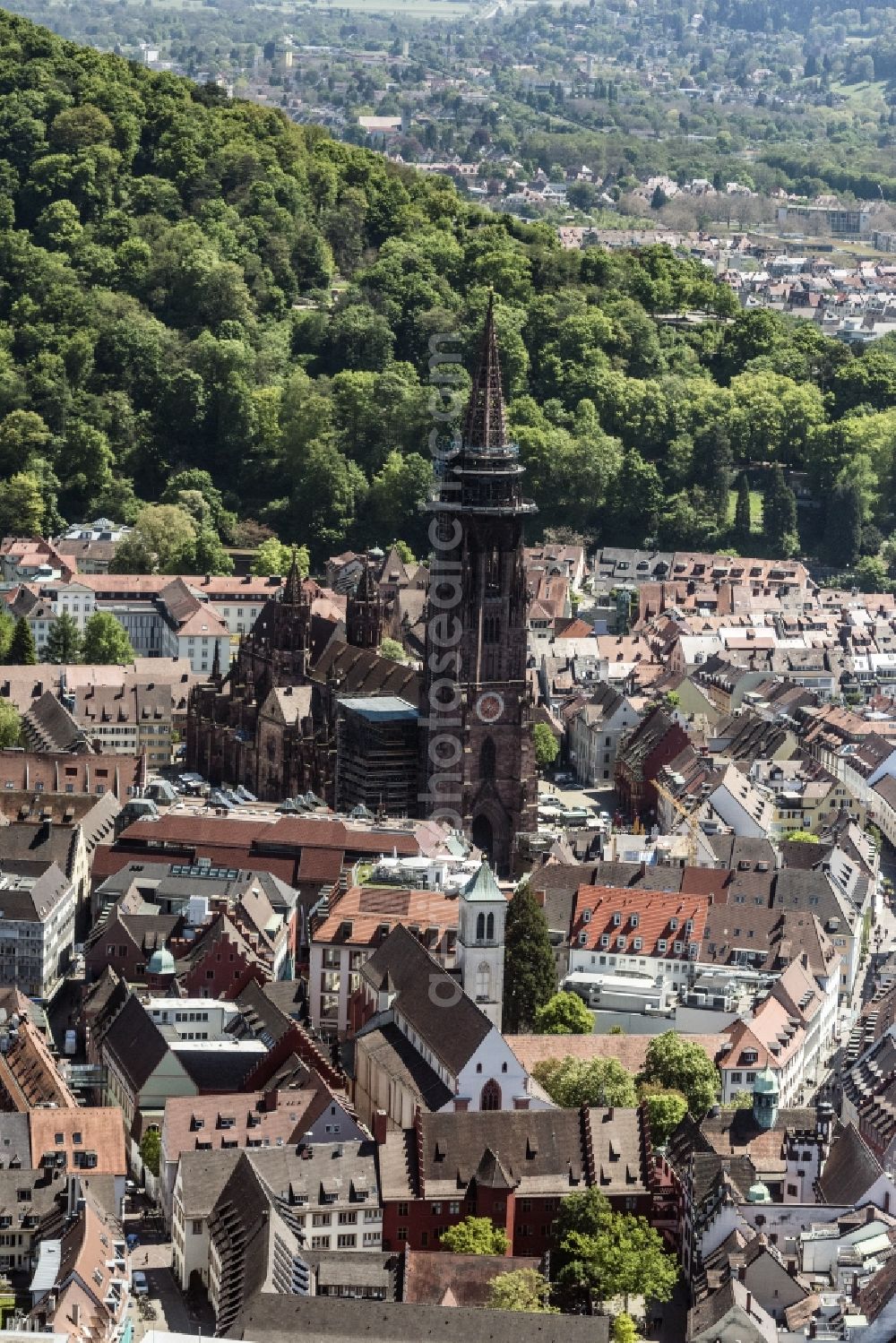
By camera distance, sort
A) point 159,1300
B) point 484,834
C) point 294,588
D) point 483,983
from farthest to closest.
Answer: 1. point 294,588
2. point 484,834
3. point 483,983
4. point 159,1300

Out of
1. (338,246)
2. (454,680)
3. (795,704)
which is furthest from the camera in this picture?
(338,246)

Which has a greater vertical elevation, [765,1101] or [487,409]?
[487,409]

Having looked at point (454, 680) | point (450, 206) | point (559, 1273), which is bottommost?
point (559, 1273)

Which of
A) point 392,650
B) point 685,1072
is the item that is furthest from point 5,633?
point 685,1072

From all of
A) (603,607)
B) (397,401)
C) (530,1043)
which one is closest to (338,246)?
(397,401)

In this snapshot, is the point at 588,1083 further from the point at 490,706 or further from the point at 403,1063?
the point at 490,706

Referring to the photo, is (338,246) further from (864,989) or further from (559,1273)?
(559,1273)

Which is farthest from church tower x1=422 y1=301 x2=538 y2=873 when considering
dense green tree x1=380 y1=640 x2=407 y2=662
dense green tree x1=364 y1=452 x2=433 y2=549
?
dense green tree x1=364 y1=452 x2=433 y2=549
